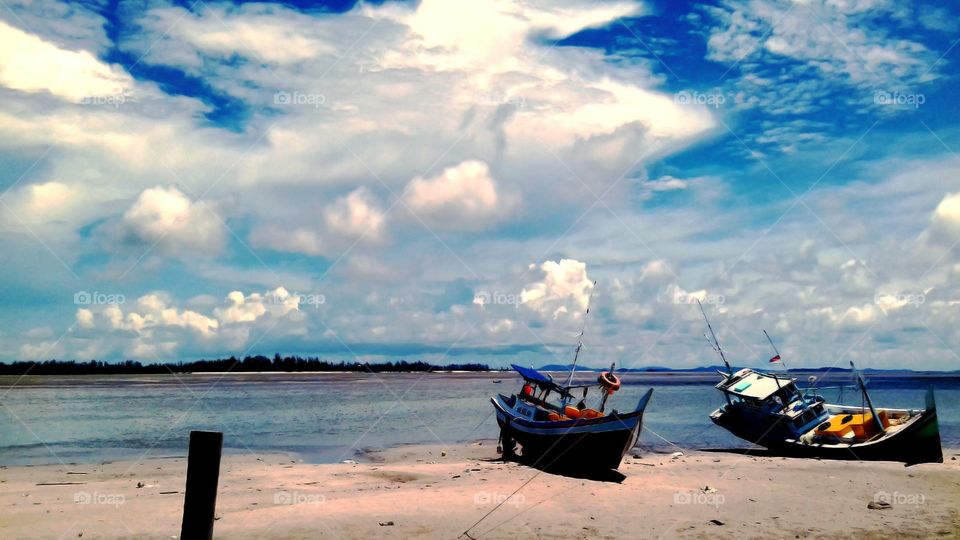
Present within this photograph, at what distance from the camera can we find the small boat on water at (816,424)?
83.0ft

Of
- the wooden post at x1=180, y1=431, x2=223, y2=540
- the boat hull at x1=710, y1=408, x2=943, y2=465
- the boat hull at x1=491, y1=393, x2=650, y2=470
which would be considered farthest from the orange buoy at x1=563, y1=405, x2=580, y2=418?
the wooden post at x1=180, y1=431, x2=223, y2=540

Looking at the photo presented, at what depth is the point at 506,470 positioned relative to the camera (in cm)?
2347

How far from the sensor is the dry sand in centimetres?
1409

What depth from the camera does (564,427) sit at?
23.4 m

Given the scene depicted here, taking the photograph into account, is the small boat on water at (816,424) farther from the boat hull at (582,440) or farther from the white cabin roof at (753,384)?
the boat hull at (582,440)

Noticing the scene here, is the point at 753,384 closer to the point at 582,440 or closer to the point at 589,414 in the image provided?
the point at 589,414

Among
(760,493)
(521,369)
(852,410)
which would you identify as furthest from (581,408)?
(852,410)

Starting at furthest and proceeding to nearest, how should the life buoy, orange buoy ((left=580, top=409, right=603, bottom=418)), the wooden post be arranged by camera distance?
orange buoy ((left=580, top=409, right=603, bottom=418)) → the life buoy → the wooden post

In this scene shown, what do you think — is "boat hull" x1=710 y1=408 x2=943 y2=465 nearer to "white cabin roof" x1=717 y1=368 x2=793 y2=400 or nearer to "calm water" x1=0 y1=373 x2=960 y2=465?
"white cabin roof" x1=717 y1=368 x2=793 y2=400

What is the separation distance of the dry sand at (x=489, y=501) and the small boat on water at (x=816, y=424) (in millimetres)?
1093

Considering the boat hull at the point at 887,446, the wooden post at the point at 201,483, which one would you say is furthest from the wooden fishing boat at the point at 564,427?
the wooden post at the point at 201,483

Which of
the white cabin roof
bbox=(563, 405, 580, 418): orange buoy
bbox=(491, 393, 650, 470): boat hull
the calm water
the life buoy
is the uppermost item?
the life buoy

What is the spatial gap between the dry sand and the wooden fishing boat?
113 cm

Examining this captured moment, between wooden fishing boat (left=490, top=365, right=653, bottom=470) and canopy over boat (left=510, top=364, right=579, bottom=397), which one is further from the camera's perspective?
canopy over boat (left=510, top=364, right=579, bottom=397)
